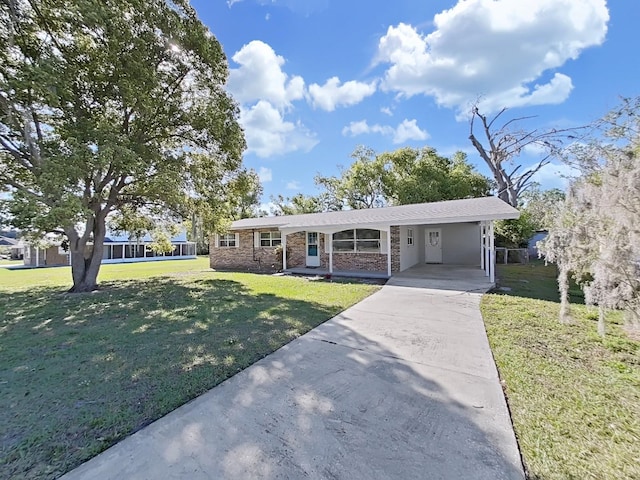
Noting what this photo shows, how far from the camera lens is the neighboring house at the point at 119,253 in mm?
24797

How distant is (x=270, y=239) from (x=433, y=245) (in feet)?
32.3

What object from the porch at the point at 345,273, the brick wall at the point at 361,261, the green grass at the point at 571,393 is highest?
the brick wall at the point at 361,261

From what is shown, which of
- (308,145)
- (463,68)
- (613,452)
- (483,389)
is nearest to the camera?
(613,452)

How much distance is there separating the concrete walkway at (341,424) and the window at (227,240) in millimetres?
15203

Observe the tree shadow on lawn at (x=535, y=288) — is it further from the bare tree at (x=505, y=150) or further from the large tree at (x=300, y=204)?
the large tree at (x=300, y=204)

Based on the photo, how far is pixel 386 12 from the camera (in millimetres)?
9891

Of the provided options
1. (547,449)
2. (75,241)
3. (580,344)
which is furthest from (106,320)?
(580,344)

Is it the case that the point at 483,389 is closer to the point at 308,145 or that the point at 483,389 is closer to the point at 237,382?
the point at 237,382

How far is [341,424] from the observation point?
2732mm

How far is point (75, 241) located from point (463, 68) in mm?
18643

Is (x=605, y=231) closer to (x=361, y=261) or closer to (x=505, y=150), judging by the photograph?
(x=361, y=261)

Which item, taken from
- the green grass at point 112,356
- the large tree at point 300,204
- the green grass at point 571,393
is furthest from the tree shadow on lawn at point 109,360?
the large tree at point 300,204

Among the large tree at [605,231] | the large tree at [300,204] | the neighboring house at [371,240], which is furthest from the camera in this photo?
the large tree at [300,204]

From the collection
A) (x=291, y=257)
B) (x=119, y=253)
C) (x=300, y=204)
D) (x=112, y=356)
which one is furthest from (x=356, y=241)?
(x=119, y=253)
